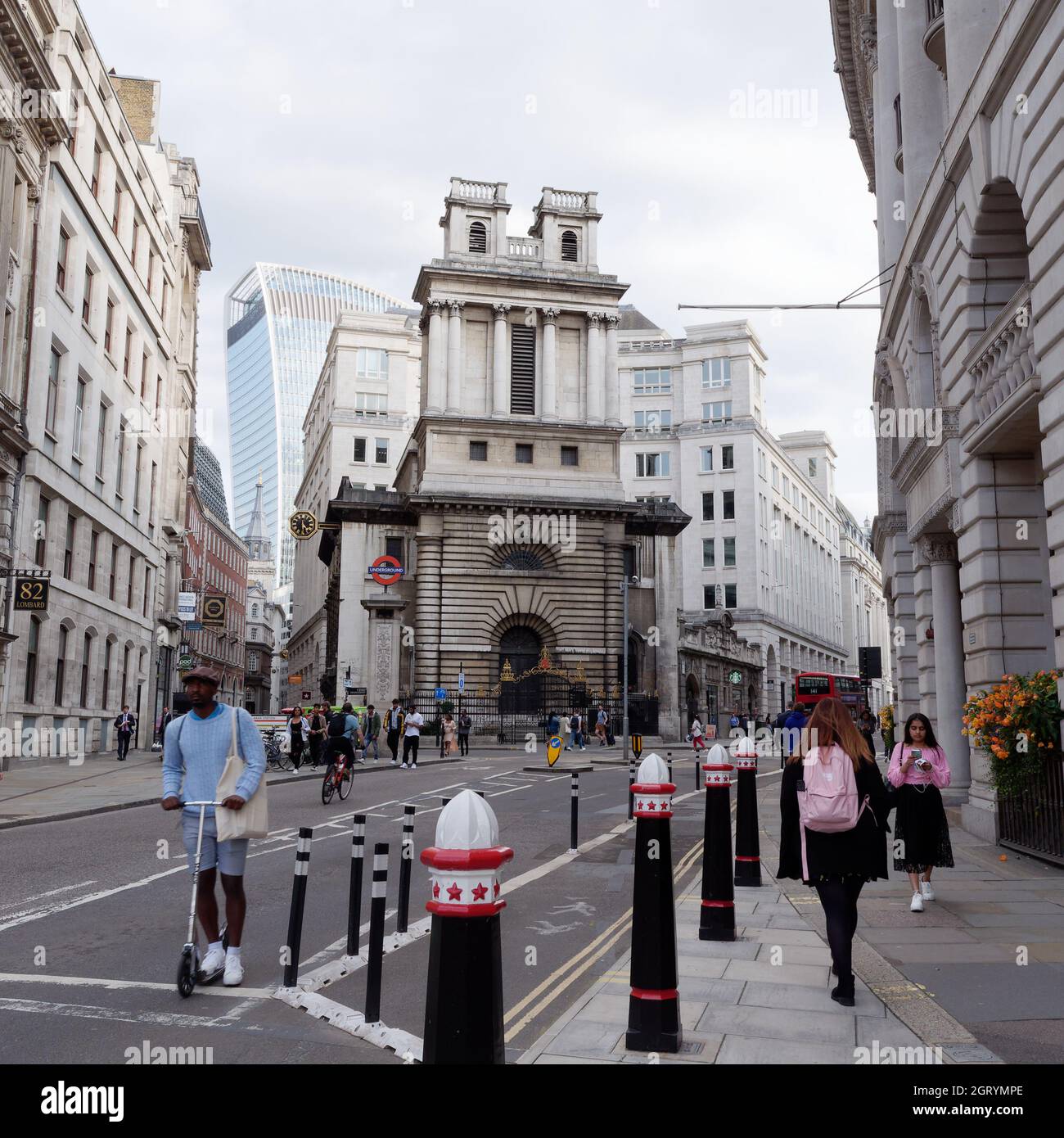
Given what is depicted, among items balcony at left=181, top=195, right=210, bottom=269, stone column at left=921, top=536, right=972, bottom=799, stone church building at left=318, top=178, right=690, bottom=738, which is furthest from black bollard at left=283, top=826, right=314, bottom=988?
balcony at left=181, top=195, right=210, bottom=269

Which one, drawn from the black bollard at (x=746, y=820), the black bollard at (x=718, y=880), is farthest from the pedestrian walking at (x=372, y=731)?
the black bollard at (x=718, y=880)

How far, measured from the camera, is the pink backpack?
621cm

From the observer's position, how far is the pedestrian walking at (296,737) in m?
30.2

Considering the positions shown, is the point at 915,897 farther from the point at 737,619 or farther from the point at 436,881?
the point at 737,619

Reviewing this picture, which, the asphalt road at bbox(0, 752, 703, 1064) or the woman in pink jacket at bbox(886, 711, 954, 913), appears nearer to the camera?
the asphalt road at bbox(0, 752, 703, 1064)

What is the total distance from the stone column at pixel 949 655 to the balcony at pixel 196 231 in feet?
132

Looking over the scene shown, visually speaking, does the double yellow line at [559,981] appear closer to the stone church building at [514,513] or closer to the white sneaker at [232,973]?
the white sneaker at [232,973]

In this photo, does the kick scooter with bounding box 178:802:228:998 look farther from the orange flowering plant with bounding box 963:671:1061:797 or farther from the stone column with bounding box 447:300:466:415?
the stone column with bounding box 447:300:466:415

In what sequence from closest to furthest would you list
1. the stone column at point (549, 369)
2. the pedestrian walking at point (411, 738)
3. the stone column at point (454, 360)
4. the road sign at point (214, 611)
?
the pedestrian walking at point (411, 738), the road sign at point (214, 611), the stone column at point (454, 360), the stone column at point (549, 369)

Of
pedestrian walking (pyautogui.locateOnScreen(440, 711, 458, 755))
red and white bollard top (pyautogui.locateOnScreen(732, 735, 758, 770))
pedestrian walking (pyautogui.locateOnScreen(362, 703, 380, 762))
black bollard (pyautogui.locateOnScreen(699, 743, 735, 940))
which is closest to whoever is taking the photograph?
black bollard (pyautogui.locateOnScreen(699, 743, 735, 940))

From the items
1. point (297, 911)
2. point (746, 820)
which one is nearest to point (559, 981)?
point (297, 911)

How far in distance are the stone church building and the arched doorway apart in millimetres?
86

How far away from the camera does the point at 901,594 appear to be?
73.4 ft
